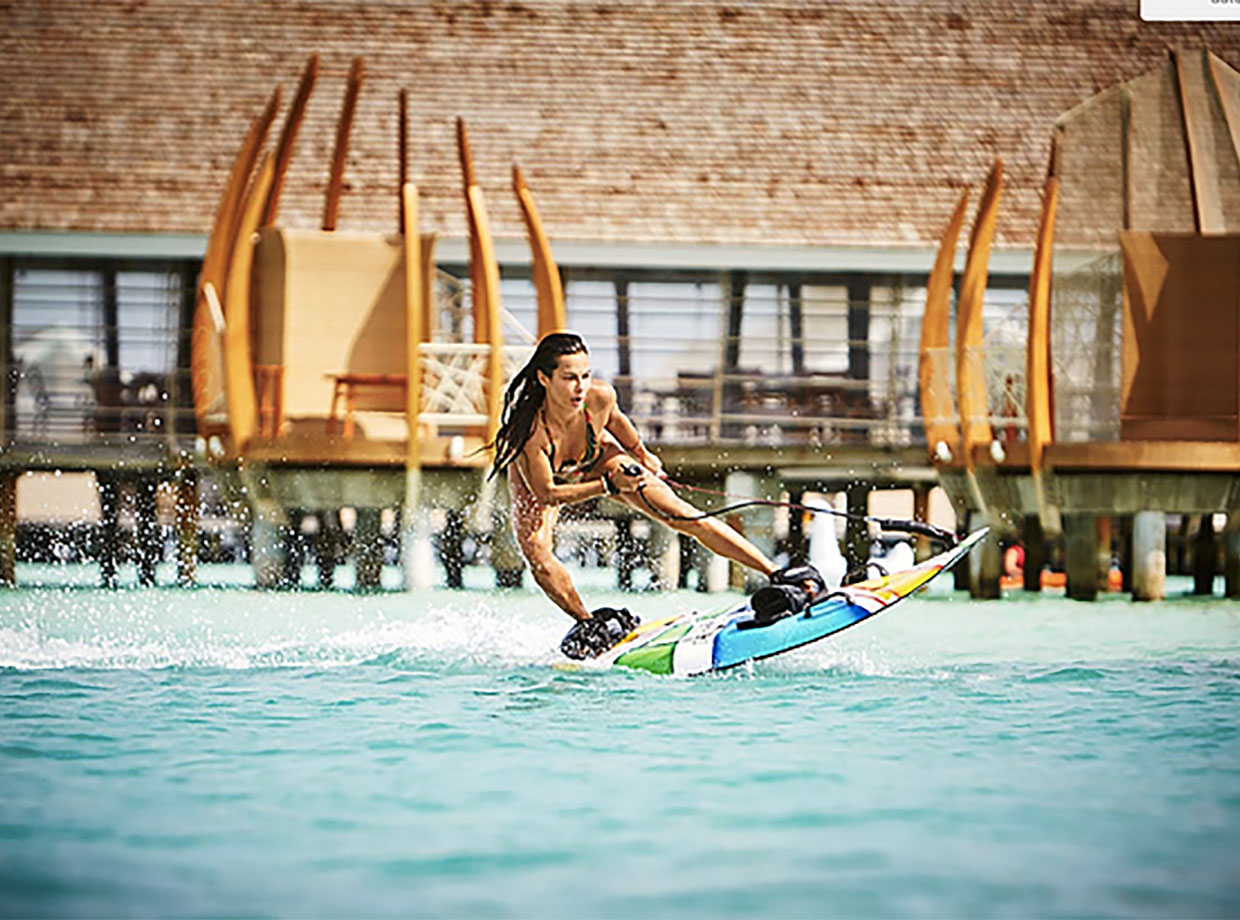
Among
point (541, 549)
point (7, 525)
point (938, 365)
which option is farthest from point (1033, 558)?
point (541, 549)

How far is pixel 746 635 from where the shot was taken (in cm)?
740

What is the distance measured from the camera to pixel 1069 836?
4.51m

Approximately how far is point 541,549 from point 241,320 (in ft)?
19.8

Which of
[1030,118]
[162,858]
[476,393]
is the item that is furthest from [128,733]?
[1030,118]

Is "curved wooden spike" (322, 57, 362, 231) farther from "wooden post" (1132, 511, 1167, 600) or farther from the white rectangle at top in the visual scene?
the white rectangle at top

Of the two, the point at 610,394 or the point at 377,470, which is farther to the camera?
the point at 377,470

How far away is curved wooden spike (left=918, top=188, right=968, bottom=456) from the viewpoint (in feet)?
45.7

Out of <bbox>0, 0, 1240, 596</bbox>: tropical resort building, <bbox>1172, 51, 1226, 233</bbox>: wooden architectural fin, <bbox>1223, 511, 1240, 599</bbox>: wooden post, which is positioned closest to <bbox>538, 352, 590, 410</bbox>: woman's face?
<bbox>0, 0, 1240, 596</bbox>: tropical resort building

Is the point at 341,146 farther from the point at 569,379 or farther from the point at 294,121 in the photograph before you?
the point at 569,379

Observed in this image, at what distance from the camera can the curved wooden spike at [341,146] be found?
45.4 feet

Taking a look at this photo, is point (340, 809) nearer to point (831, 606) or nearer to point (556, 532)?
point (831, 606)

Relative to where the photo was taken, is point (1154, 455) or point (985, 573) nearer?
point (1154, 455)

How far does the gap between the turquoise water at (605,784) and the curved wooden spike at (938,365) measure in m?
5.04

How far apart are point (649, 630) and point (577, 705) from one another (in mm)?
1151
